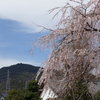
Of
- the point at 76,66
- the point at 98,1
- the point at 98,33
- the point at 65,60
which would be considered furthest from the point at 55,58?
the point at 98,1

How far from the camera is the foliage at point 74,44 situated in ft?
24.8

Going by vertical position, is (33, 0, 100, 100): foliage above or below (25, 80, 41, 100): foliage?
above

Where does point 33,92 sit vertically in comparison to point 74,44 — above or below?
below

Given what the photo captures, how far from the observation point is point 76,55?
25.7ft

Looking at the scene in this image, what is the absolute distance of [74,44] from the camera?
325 inches

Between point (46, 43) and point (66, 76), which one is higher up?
point (46, 43)

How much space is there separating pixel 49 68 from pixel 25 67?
142665mm

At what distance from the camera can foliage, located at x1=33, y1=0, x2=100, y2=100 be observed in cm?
755

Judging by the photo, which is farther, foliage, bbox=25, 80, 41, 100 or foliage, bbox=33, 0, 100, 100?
foliage, bbox=25, 80, 41, 100

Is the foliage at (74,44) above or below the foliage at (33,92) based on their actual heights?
above

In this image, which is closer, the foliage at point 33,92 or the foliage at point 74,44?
the foliage at point 74,44

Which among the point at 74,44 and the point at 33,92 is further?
the point at 33,92

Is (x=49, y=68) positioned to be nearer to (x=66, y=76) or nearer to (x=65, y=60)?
(x=65, y=60)

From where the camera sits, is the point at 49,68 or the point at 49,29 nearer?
the point at 49,68
